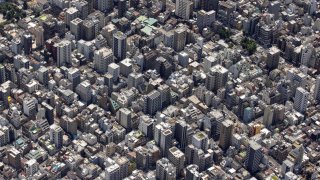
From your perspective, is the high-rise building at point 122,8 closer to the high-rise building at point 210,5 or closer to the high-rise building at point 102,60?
the high-rise building at point 210,5

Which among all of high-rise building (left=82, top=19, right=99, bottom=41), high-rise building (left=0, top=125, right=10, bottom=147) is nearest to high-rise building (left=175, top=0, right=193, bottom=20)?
high-rise building (left=82, top=19, right=99, bottom=41)

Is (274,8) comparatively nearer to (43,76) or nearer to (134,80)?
(134,80)

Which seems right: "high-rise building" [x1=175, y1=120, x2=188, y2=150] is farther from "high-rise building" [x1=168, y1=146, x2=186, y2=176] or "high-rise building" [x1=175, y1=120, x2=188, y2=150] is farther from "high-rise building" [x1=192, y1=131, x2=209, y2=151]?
"high-rise building" [x1=168, y1=146, x2=186, y2=176]

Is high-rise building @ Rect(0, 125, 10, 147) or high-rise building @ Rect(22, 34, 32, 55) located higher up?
high-rise building @ Rect(22, 34, 32, 55)

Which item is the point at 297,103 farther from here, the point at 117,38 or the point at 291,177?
the point at 117,38

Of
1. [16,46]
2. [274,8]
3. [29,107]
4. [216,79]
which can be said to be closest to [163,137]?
[216,79]
